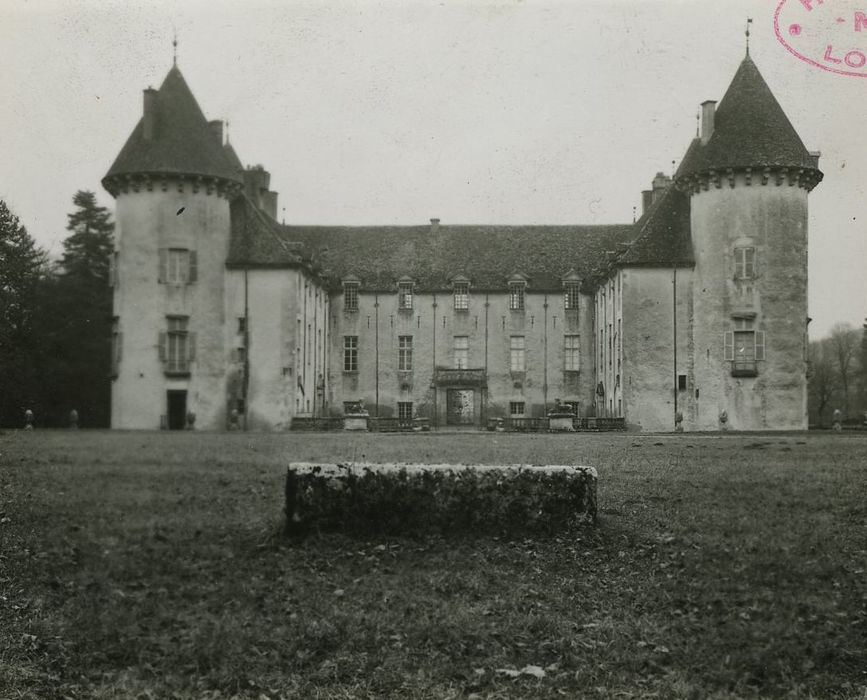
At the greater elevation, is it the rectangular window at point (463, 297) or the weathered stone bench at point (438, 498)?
the rectangular window at point (463, 297)

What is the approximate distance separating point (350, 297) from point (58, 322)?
27010mm

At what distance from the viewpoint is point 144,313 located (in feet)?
115

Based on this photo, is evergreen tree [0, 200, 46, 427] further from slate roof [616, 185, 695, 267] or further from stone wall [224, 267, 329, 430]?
slate roof [616, 185, 695, 267]

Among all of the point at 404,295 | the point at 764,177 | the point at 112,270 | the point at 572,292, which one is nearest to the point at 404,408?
the point at 404,295

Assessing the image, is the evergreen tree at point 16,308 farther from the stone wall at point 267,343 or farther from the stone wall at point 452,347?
the stone wall at point 452,347

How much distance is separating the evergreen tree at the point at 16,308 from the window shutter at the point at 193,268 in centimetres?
1907

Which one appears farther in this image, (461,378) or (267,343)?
(461,378)

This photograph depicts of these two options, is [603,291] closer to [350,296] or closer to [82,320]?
[350,296]

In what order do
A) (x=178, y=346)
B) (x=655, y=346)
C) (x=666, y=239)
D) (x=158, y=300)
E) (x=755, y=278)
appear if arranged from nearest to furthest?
(x=158, y=300) → (x=178, y=346) → (x=755, y=278) → (x=655, y=346) → (x=666, y=239)

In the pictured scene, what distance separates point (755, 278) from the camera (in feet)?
122

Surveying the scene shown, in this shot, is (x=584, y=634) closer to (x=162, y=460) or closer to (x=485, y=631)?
(x=485, y=631)

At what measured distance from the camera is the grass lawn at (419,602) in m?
6.11

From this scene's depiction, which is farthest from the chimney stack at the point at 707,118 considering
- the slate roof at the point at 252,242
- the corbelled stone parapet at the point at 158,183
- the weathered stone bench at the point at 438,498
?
the weathered stone bench at the point at 438,498

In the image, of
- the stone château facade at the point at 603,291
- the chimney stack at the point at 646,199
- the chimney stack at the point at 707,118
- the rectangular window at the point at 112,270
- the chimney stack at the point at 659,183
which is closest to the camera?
the rectangular window at the point at 112,270
